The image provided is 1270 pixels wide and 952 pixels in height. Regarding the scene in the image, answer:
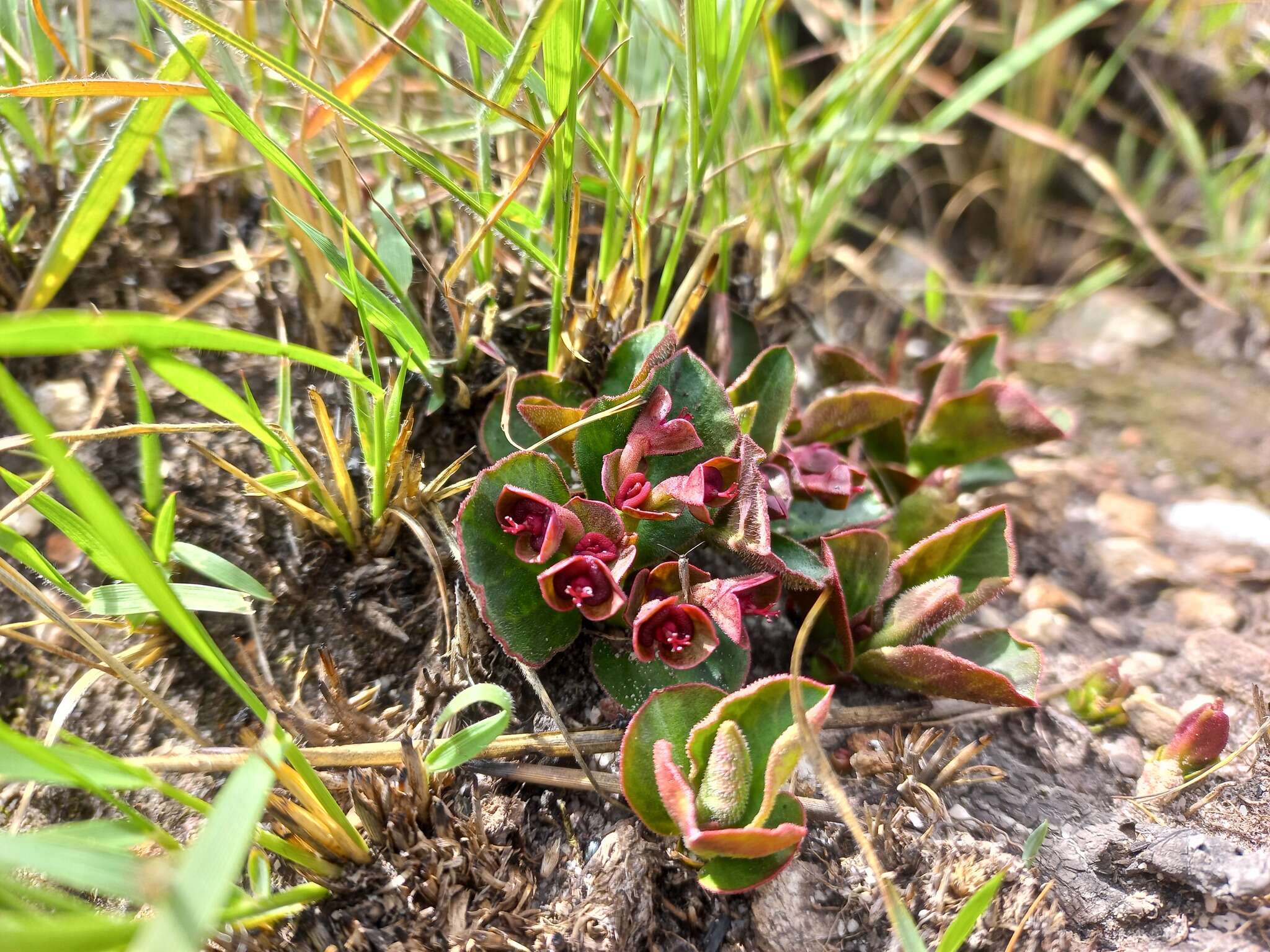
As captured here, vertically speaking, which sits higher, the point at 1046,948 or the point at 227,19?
the point at 227,19

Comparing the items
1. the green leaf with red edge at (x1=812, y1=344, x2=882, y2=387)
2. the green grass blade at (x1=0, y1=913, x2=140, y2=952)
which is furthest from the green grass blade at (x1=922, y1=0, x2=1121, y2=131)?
the green grass blade at (x1=0, y1=913, x2=140, y2=952)

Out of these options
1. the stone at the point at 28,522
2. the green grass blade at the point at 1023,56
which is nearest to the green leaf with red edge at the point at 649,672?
the stone at the point at 28,522

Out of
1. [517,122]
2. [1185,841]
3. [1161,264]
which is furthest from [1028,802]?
[1161,264]

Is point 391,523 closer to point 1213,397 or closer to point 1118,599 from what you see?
point 1118,599

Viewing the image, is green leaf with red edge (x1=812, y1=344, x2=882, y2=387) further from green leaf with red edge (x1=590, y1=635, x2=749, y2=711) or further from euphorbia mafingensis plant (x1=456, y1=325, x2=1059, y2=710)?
green leaf with red edge (x1=590, y1=635, x2=749, y2=711)

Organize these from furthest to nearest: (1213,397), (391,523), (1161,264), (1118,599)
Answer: (1161,264)
(1213,397)
(1118,599)
(391,523)

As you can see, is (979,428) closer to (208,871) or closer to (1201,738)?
(1201,738)

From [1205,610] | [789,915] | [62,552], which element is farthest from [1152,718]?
[62,552]
